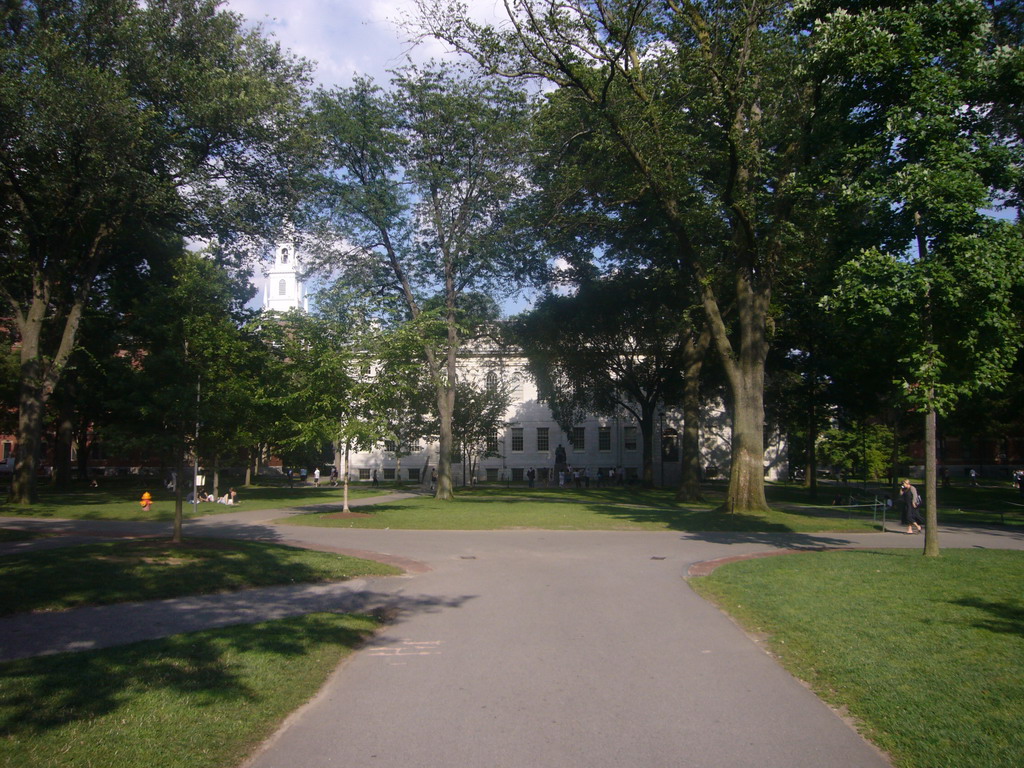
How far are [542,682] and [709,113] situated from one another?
1754 centimetres

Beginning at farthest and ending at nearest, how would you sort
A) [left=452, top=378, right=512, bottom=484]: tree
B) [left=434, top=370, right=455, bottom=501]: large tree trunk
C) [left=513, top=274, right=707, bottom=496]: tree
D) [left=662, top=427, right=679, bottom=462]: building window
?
[left=662, top=427, right=679, bottom=462]: building window → [left=452, top=378, right=512, bottom=484]: tree → [left=513, top=274, right=707, bottom=496]: tree → [left=434, top=370, right=455, bottom=501]: large tree trunk

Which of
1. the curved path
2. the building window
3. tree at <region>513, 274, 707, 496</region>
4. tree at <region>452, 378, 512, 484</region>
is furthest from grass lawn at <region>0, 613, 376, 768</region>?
the building window

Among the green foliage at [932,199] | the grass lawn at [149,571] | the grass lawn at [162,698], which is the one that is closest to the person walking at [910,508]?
the green foliage at [932,199]

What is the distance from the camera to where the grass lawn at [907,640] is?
5.01m

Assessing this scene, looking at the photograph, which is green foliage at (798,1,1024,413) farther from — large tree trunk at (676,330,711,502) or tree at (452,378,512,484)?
tree at (452,378,512,484)

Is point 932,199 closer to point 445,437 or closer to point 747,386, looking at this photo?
point 747,386

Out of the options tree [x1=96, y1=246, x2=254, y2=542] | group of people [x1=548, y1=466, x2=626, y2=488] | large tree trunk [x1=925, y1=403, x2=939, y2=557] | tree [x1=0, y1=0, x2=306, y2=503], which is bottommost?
group of people [x1=548, y1=466, x2=626, y2=488]

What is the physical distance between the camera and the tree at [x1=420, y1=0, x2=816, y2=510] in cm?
1811

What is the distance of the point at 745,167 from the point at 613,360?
72.8 feet

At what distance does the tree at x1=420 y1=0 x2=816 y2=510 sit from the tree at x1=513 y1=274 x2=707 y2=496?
8250 millimetres

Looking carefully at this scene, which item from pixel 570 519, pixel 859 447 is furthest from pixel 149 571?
pixel 859 447

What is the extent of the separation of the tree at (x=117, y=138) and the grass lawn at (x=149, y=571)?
42.5 ft

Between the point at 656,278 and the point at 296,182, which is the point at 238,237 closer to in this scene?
the point at 296,182

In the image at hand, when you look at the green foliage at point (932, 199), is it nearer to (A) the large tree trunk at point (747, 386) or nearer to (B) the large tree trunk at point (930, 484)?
(B) the large tree trunk at point (930, 484)
